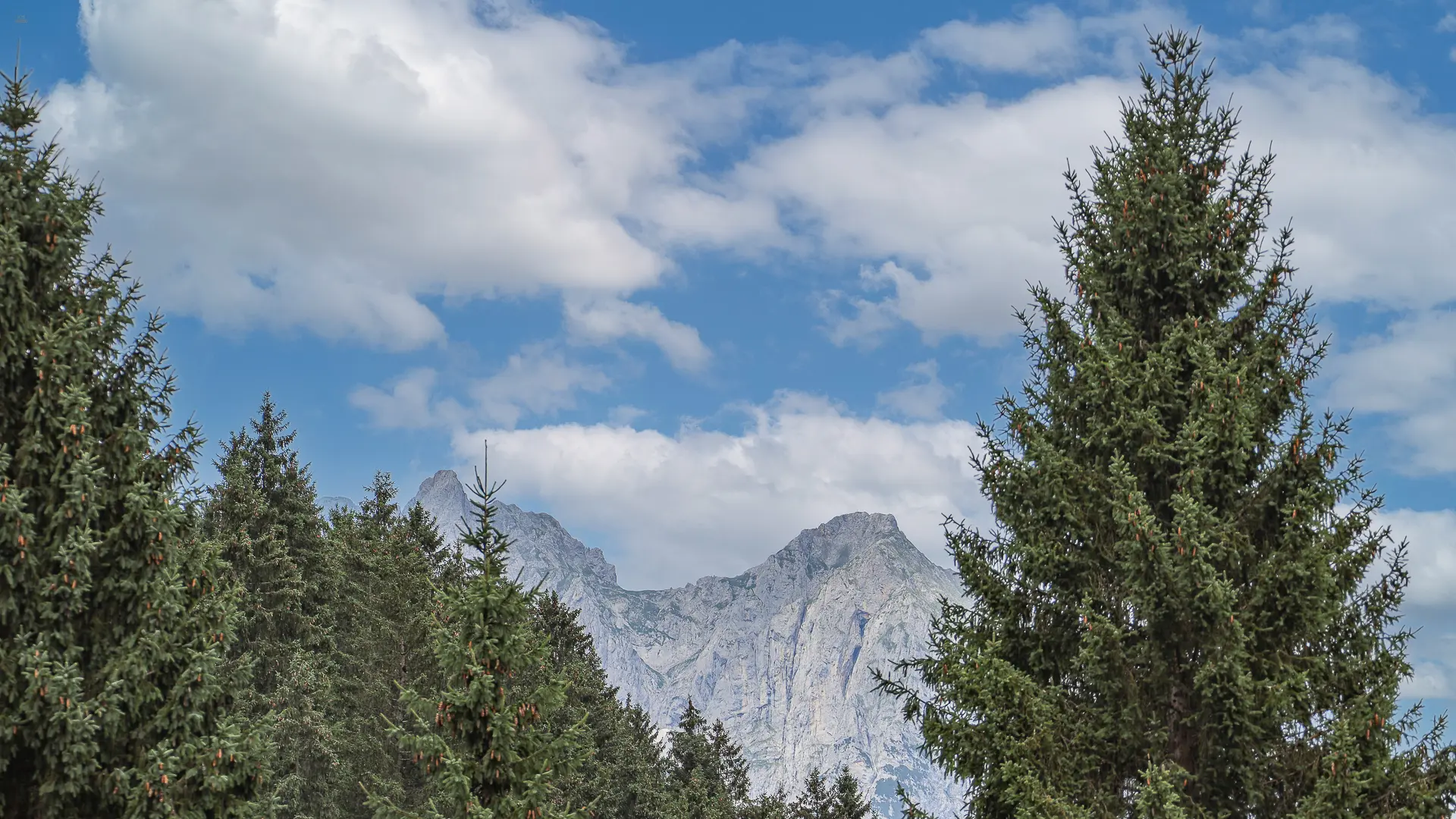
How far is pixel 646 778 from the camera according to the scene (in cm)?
4272

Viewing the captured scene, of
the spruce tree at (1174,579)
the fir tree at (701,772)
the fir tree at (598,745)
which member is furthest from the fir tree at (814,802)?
the spruce tree at (1174,579)

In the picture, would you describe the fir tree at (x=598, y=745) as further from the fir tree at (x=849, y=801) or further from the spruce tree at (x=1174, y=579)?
the spruce tree at (x=1174, y=579)

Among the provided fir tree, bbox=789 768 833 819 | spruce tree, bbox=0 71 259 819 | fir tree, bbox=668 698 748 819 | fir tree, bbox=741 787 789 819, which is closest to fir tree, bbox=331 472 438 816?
fir tree, bbox=668 698 748 819

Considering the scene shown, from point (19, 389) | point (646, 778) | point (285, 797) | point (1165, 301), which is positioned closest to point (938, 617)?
point (1165, 301)

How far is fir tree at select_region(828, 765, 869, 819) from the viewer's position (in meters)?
46.3

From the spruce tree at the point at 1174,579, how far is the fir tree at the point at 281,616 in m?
17.5

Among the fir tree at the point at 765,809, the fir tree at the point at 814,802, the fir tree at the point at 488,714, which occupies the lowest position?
the fir tree at the point at 765,809

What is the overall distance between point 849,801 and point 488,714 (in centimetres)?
3853

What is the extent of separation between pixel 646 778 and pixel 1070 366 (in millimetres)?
34172

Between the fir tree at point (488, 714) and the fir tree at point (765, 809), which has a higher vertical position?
the fir tree at point (488, 714)

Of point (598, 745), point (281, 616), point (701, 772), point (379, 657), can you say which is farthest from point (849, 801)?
point (281, 616)

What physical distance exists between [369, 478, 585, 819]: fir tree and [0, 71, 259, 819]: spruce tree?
203 cm

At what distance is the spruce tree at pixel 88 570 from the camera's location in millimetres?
10430

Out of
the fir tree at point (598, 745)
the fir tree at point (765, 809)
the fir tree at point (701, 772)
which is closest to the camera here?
the fir tree at point (598, 745)
